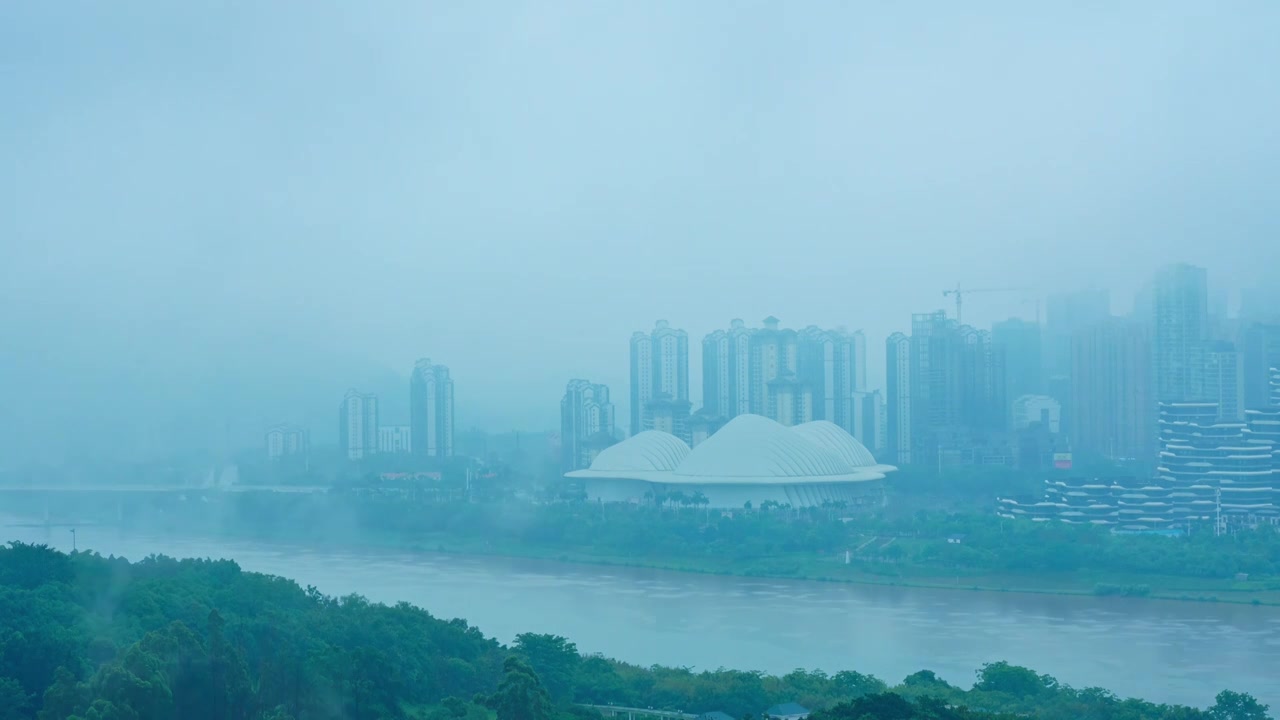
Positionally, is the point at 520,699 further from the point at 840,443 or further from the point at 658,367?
the point at 658,367

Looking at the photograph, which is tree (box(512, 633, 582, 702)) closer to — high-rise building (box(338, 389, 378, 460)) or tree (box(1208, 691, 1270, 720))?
tree (box(1208, 691, 1270, 720))

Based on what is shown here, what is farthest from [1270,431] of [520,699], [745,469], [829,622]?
[520,699]

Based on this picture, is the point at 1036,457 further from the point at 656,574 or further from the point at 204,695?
the point at 204,695

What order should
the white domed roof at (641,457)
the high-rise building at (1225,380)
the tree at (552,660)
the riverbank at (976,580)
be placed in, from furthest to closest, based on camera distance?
the white domed roof at (641,457)
the high-rise building at (1225,380)
the riverbank at (976,580)
the tree at (552,660)

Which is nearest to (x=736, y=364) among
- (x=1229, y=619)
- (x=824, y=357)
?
(x=824, y=357)

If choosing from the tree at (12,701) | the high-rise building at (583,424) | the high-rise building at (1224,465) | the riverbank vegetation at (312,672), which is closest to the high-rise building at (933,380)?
the high-rise building at (583,424)

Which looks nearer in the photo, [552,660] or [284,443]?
[552,660]

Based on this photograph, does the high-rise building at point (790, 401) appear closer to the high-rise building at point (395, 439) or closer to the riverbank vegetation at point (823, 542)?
the riverbank vegetation at point (823, 542)

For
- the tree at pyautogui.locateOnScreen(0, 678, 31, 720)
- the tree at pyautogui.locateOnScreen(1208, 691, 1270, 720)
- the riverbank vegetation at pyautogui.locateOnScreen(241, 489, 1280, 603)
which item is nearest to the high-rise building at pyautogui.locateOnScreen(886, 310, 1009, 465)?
the riverbank vegetation at pyautogui.locateOnScreen(241, 489, 1280, 603)
